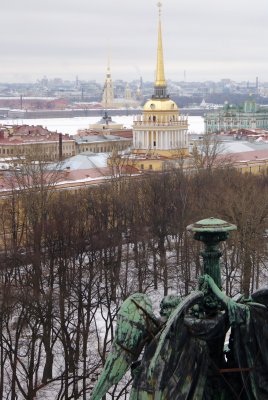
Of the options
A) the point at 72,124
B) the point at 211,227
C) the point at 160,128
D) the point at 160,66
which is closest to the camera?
the point at 211,227

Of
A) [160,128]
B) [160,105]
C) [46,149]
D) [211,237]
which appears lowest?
[46,149]

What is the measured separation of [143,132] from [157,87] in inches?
174

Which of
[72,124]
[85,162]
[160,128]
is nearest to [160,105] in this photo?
[160,128]

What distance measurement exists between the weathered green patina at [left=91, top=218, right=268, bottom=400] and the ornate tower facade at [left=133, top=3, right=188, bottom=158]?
176 ft

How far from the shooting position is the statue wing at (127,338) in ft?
17.1

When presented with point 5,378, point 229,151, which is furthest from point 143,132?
point 5,378

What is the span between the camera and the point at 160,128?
2368 inches

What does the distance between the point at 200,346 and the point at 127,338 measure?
0.51 m

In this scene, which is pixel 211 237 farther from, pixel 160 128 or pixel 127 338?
pixel 160 128

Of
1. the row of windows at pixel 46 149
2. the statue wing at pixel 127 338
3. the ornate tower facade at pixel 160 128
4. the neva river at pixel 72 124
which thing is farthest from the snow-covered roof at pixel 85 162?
the neva river at pixel 72 124

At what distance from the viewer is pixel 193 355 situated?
5.28 metres

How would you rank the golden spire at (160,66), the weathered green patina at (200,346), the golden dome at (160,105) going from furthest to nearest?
the golden spire at (160,66) < the golden dome at (160,105) < the weathered green patina at (200,346)

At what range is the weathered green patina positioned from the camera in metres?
5.11

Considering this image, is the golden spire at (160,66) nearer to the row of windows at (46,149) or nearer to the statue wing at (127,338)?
the row of windows at (46,149)
